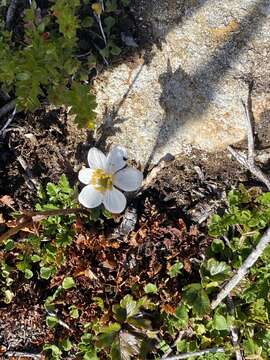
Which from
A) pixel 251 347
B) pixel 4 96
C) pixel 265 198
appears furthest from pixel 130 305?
pixel 4 96

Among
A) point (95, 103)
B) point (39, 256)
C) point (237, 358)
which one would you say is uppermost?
point (95, 103)

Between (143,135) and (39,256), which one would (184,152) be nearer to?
(143,135)

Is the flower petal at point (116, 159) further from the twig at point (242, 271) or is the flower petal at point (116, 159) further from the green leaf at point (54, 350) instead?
the green leaf at point (54, 350)

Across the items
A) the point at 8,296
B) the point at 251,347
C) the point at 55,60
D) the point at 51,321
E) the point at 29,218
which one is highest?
the point at 55,60

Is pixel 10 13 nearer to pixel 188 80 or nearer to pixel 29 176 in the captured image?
pixel 29 176

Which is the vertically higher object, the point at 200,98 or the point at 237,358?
the point at 200,98

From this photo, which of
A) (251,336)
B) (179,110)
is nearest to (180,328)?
(251,336)
